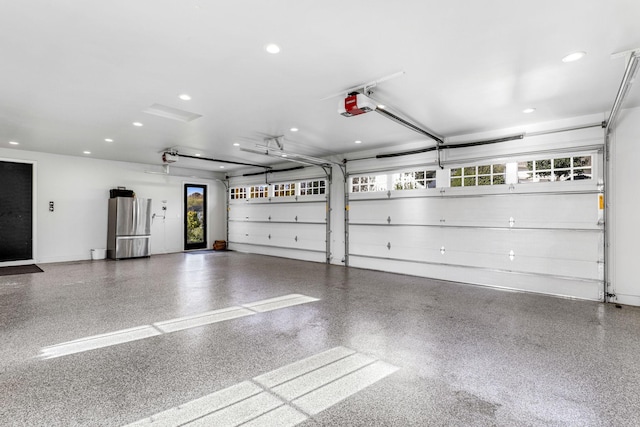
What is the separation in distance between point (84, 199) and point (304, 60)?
27.8 ft

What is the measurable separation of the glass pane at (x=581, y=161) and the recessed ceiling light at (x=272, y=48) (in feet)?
16.1

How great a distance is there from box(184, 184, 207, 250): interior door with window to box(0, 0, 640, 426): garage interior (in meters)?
2.98

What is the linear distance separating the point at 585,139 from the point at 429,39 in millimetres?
3731

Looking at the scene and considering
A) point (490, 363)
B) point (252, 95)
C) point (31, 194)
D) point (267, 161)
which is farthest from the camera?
point (267, 161)

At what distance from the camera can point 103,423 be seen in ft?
6.23

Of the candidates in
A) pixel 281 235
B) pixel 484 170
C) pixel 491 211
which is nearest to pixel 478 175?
pixel 484 170

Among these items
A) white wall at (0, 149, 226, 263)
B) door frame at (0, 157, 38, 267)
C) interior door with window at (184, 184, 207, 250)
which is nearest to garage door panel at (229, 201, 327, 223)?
interior door with window at (184, 184, 207, 250)

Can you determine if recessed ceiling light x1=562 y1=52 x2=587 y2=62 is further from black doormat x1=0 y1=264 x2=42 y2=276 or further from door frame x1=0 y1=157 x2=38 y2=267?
door frame x1=0 y1=157 x2=38 y2=267

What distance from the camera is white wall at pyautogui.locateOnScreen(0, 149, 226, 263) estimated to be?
8.02 metres

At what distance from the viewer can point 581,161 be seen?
4957 millimetres

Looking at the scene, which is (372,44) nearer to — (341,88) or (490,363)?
(341,88)

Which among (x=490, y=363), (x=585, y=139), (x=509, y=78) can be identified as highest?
(x=509, y=78)

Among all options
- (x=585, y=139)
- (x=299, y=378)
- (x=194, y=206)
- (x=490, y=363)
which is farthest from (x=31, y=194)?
(x=585, y=139)

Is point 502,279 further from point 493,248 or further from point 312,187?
point 312,187
